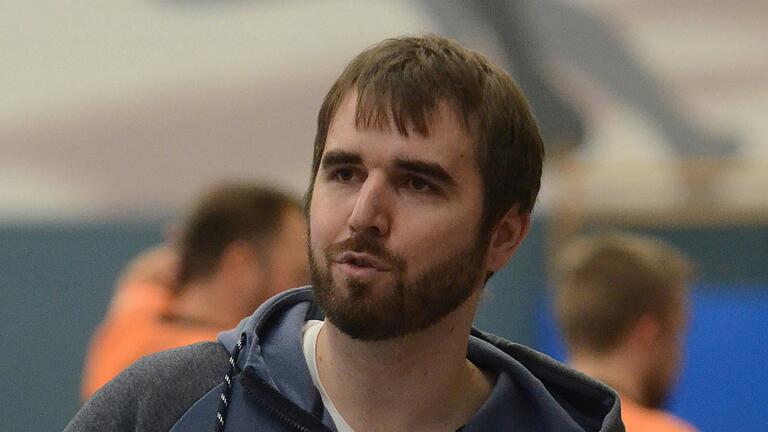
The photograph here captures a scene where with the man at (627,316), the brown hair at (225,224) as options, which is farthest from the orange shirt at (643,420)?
the brown hair at (225,224)

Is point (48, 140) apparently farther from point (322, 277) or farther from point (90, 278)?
point (322, 277)

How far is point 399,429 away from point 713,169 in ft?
13.2

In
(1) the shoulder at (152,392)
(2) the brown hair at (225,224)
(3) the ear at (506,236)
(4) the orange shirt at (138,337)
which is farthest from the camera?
(2) the brown hair at (225,224)

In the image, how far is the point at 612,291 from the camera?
2.71 meters

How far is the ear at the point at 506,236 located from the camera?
1602 mm

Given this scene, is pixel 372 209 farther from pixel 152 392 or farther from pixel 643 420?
pixel 643 420

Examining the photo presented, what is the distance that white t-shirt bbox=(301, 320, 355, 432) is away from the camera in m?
1.49

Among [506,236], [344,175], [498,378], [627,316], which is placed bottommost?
[627,316]

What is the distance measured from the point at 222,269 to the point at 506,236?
1480 mm

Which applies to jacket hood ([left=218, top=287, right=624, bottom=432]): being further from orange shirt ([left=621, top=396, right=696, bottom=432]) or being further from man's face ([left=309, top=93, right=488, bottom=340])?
orange shirt ([left=621, top=396, right=696, bottom=432])

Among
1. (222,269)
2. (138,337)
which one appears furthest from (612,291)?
(138,337)

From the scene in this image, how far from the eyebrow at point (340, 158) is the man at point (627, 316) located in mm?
1206

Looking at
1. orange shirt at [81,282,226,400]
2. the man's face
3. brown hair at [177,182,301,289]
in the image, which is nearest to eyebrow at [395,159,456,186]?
the man's face

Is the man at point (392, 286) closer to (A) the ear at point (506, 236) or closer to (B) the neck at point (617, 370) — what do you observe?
(A) the ear at point (506, 236)
